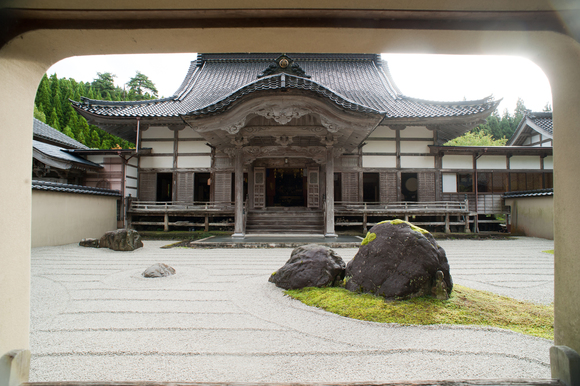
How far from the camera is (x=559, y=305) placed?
1.82 metres

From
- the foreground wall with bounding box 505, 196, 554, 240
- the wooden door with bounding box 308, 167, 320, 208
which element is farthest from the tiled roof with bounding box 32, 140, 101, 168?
the foreground wall with bounding box 505, 196, 554, 240

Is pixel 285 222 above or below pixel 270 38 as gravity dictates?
below

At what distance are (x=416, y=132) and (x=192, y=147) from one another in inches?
406

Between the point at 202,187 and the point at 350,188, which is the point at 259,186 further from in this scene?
the point at 202,187

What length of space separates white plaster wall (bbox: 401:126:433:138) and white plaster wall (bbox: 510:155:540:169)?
411cm

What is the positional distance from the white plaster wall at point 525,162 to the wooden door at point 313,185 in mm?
9002

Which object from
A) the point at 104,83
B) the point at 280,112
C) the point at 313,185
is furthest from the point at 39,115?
the point at 280,112

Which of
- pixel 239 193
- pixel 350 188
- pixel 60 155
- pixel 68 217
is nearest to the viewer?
pixel 68 217

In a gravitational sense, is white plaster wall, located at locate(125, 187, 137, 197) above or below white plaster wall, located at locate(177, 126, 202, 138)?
below

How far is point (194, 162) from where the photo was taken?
13.4 meters

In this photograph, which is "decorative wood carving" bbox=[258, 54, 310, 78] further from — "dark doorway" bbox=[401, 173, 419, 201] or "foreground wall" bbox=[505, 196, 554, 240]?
"foreground wall" bbox=[505, 196, 554, 240]

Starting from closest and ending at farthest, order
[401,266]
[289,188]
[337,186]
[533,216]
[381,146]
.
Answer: [401,266], [533,216], [381,146], [337,186], [289,188]

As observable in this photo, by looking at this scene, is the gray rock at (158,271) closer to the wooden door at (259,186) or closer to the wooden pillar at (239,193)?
the wooden pillar at (239,193)

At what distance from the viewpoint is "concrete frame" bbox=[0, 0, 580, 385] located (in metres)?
1.67
